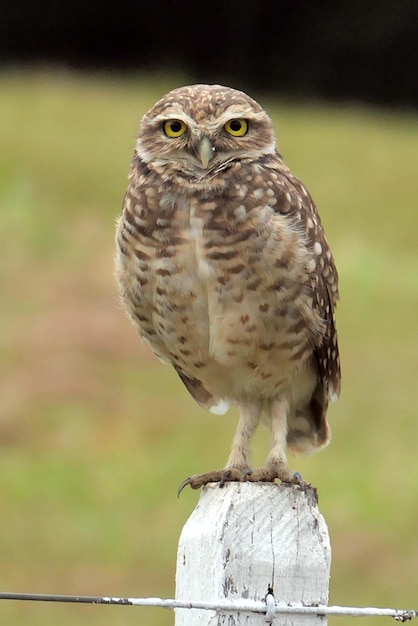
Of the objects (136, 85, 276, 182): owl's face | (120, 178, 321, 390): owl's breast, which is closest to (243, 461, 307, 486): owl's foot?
(120, 178, 321, 390): owl's breast

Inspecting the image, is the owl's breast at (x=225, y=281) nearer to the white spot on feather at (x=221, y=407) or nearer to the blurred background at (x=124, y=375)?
the white spot on feather at (x=221, y=407)

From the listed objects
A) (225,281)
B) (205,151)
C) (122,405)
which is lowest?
(225,281)

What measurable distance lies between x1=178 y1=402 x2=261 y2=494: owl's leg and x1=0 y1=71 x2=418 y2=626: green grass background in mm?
648

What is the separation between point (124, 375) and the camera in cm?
1034

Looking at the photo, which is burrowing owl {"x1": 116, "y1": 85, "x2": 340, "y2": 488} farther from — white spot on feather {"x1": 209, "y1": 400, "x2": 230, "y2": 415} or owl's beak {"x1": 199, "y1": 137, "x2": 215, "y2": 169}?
white spot on feather {"x1": 209, "y1": 400, "x2": 230, "y2": 415}

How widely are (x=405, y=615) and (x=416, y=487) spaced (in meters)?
6.37

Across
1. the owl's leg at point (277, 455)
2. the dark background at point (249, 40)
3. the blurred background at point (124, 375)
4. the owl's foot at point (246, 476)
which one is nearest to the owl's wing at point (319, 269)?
the owl's leg at point (277, 455)

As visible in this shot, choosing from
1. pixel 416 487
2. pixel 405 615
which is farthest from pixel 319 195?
pixel 405 615

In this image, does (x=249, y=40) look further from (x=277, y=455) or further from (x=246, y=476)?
(x=246, y=476)

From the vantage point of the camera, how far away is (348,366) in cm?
1065

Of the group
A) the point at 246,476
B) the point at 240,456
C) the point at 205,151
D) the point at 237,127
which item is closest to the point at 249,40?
the point at 240,456

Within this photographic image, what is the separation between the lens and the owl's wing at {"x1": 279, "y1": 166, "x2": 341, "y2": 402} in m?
3.71

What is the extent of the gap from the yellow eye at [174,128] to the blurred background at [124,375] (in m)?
4.13

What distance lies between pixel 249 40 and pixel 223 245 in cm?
2632
